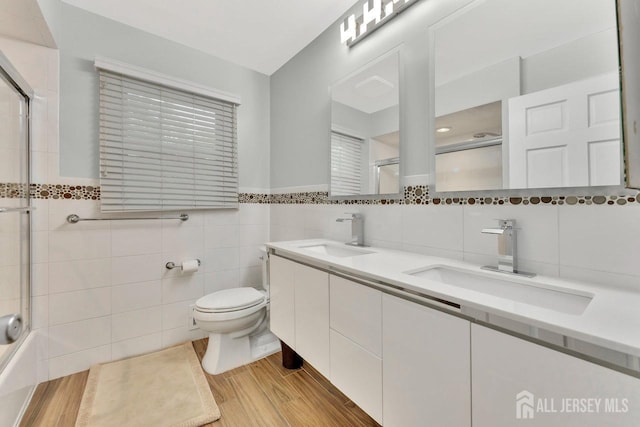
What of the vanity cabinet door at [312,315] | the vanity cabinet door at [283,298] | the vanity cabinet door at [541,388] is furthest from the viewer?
the vanity cabinet door at [283,298]

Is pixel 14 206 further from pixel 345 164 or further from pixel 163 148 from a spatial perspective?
pixel 345 164

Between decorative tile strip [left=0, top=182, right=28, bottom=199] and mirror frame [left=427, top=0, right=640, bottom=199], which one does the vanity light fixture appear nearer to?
mirror frame [left=427, top=0, right=640, bottom=199]

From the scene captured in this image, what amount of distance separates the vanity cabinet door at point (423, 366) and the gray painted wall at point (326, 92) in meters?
0.80

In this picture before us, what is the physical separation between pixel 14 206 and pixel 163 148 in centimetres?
86

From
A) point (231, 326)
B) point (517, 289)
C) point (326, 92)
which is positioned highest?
point (326, 92)

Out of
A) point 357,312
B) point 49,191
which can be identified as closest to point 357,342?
point 357,312

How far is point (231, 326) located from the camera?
173cm

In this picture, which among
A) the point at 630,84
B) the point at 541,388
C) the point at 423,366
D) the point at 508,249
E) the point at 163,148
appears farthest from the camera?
the point at 163,148

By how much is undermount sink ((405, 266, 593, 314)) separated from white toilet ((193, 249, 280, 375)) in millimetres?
1222

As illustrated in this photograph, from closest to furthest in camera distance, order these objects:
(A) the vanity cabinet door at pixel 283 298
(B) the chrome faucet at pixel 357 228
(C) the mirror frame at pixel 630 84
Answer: (C) the mirror frame at pixel 630 84, (A) the vanity cabinet door at pixel 283 298, (B) the chrome faucet at pixel 357 228

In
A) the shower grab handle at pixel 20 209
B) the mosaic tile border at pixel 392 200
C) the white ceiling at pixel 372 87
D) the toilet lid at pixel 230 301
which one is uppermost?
the white ceiling at pixel 372 87

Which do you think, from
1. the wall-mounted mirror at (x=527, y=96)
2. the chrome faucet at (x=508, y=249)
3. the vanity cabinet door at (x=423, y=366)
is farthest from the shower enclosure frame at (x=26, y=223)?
the chrome faucet at (x=508, y=249)

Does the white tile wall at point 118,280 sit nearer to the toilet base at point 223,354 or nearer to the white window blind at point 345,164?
the toilet base at point 223,354

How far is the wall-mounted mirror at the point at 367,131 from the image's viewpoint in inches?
58.8
